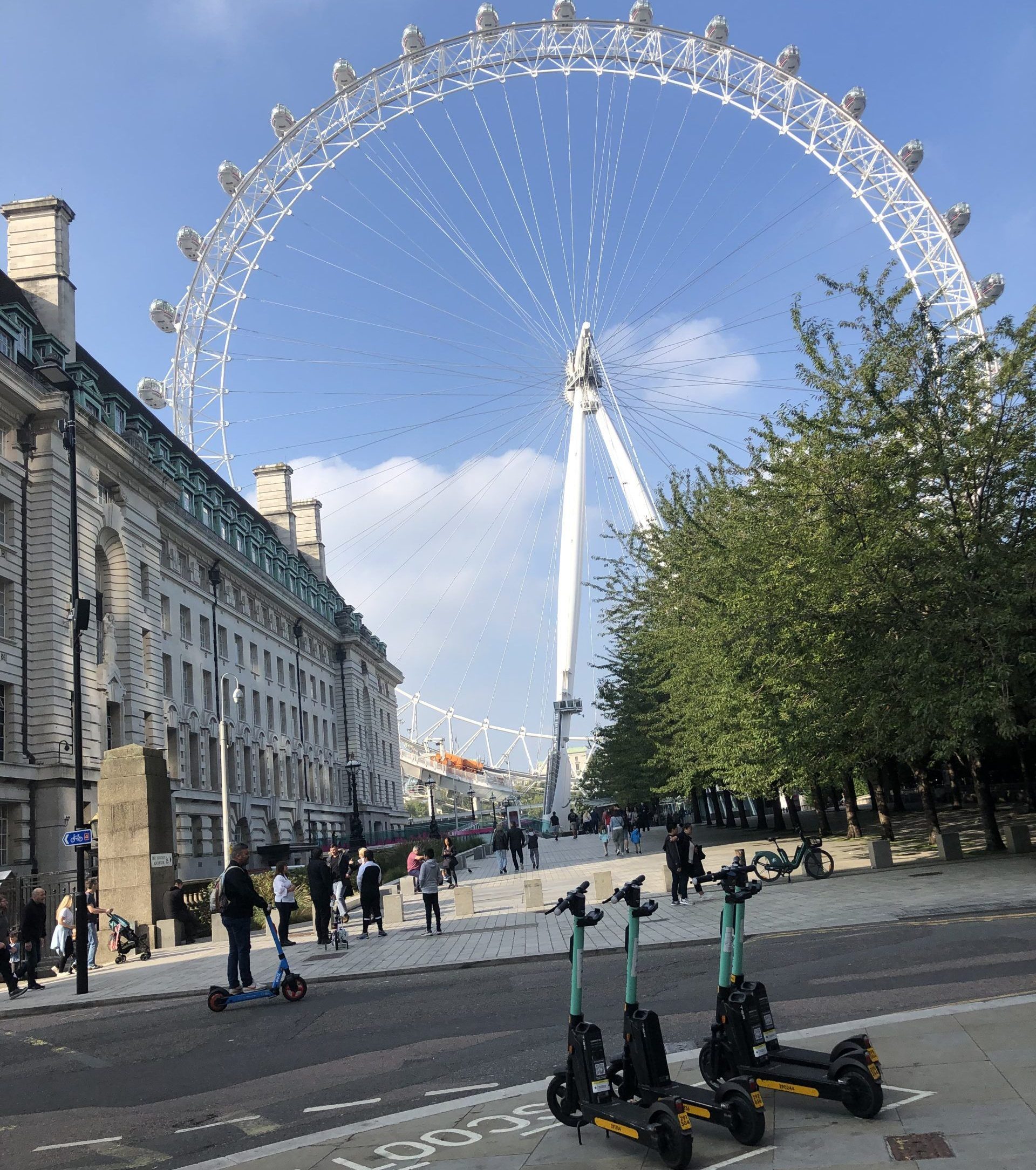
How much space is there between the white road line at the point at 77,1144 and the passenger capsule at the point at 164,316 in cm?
4996

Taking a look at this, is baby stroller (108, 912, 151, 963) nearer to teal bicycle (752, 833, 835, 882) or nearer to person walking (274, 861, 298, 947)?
person walking (274, 861, 298, 947)

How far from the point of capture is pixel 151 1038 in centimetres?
1375

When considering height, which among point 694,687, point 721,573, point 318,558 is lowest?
point 694,687

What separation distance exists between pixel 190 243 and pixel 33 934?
39.2 metres

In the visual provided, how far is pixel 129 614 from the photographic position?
45906 mm

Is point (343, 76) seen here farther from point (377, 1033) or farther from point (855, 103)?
point (377, 1033)

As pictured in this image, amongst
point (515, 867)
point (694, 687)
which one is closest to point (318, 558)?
point (515, 867)

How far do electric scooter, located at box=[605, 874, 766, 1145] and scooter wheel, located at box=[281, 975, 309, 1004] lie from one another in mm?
9232

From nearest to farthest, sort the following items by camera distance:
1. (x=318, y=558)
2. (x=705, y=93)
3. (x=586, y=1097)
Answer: (x=586, y=1097)
(x=705, y=93)
(x=318, y=558)

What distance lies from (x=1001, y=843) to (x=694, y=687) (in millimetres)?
10712

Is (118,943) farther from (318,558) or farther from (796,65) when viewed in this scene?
(318,558)

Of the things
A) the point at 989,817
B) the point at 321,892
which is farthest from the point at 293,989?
the point at 989,817

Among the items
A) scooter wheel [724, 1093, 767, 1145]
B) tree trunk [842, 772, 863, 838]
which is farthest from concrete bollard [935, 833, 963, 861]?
scooter wheel [724, 1093, 767, 1145]

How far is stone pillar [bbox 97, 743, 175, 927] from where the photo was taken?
2669 centimetres
